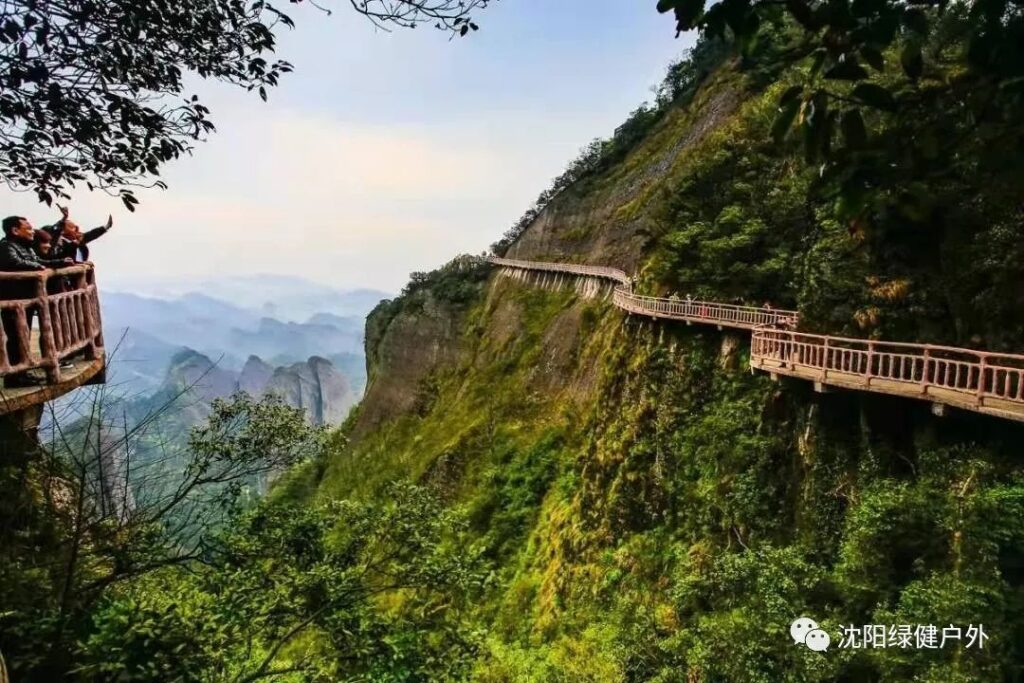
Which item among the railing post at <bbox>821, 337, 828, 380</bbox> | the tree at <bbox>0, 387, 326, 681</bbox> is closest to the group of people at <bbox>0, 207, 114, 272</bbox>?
the tree at <bbox>0, 387, 326, 681</bbox>

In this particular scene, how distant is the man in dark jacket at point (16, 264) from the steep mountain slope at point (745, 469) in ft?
18.4

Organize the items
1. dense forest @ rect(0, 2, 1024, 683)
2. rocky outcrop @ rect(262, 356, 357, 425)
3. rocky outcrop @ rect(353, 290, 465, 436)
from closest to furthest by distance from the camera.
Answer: dense forest @ rect(0, 2, 1024, 683), rocky outcrop @ rect(353, 290, 465, 436), rocky outcrop @ rect(262, 356, 357, 425)

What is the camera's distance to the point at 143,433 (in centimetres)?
575

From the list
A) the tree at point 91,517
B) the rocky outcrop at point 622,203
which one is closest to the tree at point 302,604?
the tree at point 91,517

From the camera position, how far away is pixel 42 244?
19.2 ft

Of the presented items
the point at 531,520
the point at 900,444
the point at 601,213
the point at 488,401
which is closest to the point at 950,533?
the point at 900,444

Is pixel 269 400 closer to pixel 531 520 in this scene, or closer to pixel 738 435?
pixel 738 435

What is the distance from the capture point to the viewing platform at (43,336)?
4.61 meters

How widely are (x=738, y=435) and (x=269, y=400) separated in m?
10.5

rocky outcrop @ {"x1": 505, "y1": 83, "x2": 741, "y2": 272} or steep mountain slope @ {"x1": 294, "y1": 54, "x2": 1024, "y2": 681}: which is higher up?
rocky outcrop @ {"x1": 505, "y1": 83, "x2": 741, "y2": 272}

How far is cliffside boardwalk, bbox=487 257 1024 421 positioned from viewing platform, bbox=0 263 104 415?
10198 mm

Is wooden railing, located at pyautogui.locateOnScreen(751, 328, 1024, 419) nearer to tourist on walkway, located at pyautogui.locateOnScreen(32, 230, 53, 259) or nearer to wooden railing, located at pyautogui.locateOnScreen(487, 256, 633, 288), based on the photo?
tourist on walkway, located at pyautogui.locateOnScreen(32, 230, 53, 259)

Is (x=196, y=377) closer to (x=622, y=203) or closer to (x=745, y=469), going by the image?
A: (x=745, y=469)

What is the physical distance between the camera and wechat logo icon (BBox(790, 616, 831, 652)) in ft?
27.0
